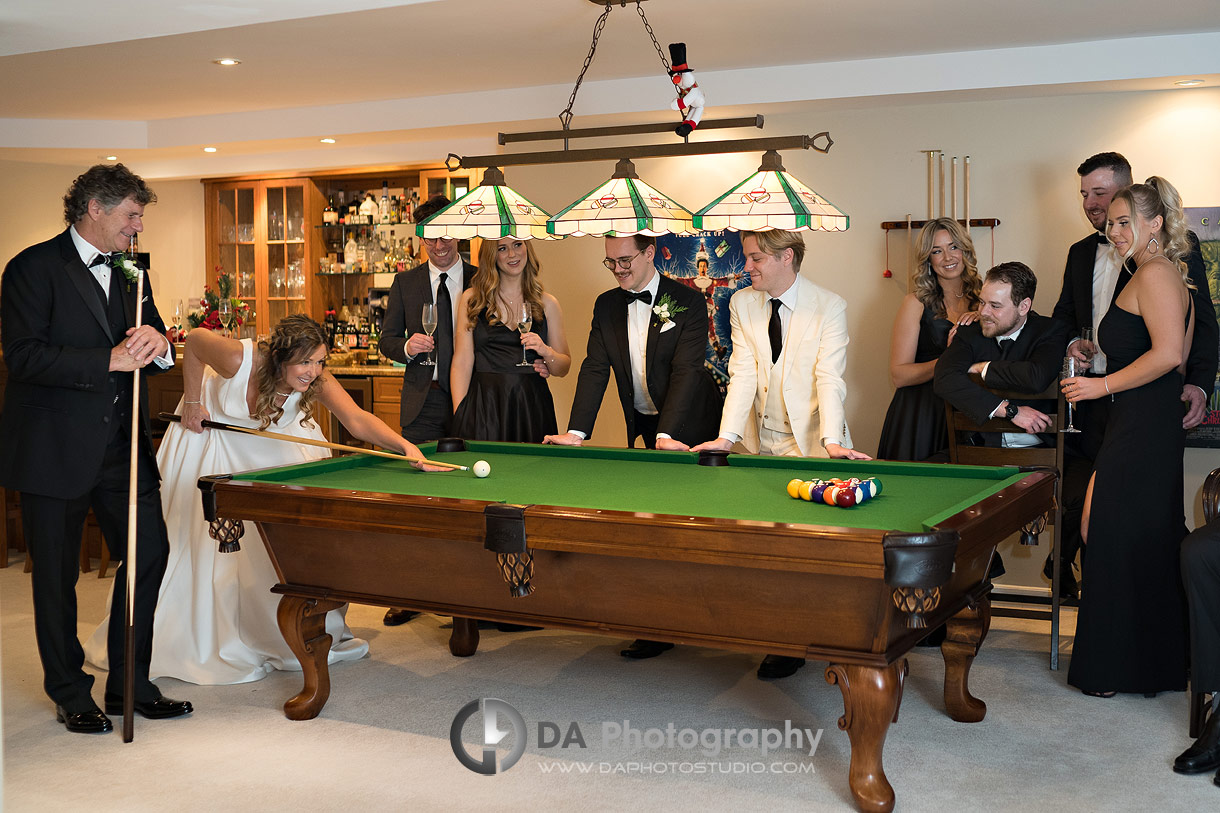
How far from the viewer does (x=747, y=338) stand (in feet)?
14.6

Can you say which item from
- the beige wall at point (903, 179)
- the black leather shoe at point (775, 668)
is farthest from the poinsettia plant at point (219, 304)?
the black leather shoe at point (775, 668)

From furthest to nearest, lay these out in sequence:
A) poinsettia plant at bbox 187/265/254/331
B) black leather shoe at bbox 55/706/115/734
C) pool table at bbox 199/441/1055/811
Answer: poinsettia plant at bbox 187/265/254/331 → black leather shoe at bbox 55/706/115/734 → pool table at bbox 199/441/1055/811

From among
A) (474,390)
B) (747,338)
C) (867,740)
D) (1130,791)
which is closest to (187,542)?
(474,390)

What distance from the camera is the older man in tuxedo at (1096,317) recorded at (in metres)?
4.20

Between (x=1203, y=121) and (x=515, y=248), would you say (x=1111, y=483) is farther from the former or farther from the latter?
(x=515, y=248)

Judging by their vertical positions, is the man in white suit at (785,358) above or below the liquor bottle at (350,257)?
below

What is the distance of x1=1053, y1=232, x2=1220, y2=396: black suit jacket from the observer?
165 inches

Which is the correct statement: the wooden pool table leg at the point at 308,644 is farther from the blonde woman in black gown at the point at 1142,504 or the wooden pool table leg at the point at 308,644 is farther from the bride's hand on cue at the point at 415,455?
the blonde woman in black gown at the point at 1142,504

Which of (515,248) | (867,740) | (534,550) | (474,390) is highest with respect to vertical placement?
(515,248)

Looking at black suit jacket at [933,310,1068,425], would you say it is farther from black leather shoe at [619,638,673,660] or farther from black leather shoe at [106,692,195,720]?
black leather shoe at [106,692,195,720]

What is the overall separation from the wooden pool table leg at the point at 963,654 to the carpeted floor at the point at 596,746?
64mm

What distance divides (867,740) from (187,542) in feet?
9.05

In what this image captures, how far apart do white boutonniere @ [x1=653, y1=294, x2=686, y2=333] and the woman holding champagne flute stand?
51 cm

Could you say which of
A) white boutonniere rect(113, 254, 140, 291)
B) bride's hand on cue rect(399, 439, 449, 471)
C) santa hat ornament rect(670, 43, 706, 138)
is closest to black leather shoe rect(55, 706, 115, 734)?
bride's hand on cue rect(399, 439, 449, 471)
